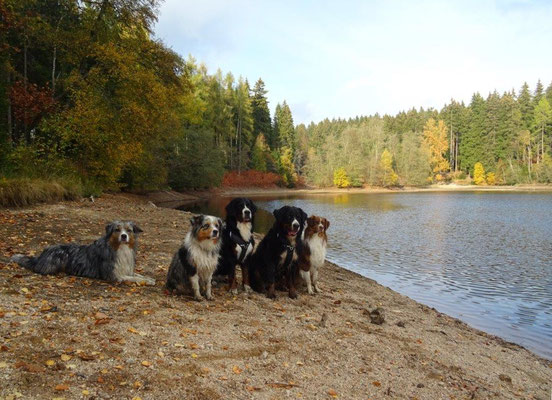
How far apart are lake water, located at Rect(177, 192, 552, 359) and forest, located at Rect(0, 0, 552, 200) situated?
9651 mm

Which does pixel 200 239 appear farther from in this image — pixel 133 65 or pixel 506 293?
pixel 133 65

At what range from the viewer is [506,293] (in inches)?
425

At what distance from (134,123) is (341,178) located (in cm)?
6047

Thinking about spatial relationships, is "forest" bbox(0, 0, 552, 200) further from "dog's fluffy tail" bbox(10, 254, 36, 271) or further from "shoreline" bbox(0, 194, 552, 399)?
"shoreline" bbox(0, 194, 552, 399)

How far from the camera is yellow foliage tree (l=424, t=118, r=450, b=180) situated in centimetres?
8919

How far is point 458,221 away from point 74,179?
24213 millimetres

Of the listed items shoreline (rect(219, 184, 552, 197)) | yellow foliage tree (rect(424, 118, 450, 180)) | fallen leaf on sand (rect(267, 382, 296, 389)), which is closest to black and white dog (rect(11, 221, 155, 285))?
fallen leaf on sand (rect(267, 382, 296, 389))

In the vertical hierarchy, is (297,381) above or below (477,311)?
above

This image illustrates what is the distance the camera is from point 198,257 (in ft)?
19.1

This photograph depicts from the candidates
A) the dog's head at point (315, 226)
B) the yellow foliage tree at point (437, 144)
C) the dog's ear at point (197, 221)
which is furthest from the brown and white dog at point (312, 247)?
the yellow foliage tree at point (437, 144)

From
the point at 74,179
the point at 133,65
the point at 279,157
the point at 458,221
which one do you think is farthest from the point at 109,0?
the point at 279,157

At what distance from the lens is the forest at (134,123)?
17.4 metres

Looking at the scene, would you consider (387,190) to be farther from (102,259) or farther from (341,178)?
(102,259)

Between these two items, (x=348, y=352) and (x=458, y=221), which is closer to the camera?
(x=348, y=352)
